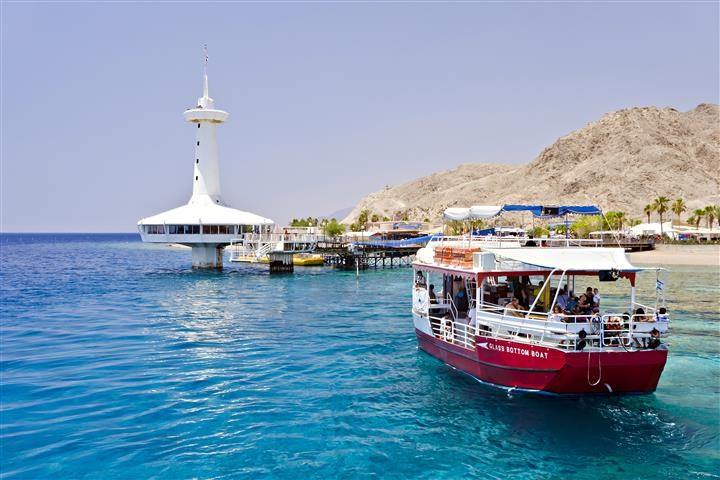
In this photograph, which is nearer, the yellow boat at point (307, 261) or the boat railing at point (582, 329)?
the boat railing at point (582, 329)

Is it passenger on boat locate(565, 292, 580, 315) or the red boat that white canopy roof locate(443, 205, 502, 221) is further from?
passenger on boat locate(565, 292, 580, 315)

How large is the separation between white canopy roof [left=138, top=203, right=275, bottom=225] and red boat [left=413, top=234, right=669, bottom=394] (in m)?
49.2

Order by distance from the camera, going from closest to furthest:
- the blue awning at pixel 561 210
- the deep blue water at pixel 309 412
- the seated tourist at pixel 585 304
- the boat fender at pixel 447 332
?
the deep blue water at pixel 309 412
the seated tourist at pixel 585 304
the boat fender at pixel 447 332
the blue awning at pixel 561 210

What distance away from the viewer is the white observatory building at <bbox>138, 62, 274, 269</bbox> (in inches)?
2579

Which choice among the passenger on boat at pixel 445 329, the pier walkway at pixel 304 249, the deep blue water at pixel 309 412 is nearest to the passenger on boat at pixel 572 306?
the deep blue water at pixel 309 412

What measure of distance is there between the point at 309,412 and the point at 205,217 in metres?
53.4

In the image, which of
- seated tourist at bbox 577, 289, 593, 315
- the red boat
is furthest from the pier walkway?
seated tourist at bbox 577, 289, 593, 315

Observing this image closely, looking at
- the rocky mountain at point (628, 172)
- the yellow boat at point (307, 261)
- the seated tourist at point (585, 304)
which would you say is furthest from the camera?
the rocky mountain at point (628, 172)

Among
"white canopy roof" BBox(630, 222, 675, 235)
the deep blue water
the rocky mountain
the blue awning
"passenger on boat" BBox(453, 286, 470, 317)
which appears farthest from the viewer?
the rocky mountain

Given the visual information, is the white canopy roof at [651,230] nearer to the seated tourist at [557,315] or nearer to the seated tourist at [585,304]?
the seated tourist at [585,304]

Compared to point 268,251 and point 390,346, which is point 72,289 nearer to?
point 268,251

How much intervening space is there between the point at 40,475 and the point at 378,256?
66530 millimetres

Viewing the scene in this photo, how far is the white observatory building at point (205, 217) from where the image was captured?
65.5 m

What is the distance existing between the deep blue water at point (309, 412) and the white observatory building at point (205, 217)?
34.7m
